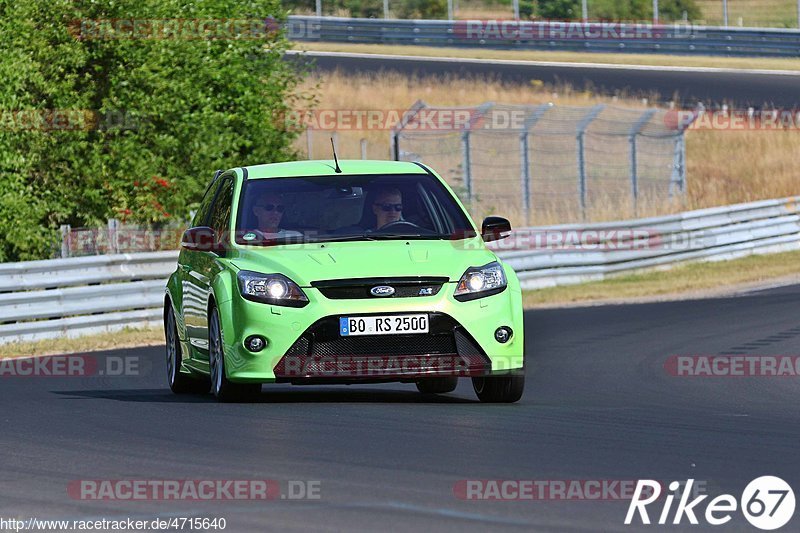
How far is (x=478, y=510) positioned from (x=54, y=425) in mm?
4192

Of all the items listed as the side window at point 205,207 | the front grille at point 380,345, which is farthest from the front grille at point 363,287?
the side window at point 205,207

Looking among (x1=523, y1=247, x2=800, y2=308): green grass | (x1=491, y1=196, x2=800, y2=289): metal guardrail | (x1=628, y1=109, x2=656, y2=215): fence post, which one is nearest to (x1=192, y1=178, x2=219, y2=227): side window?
(x1=523, y1=247, x2=800, y2=308): green grass

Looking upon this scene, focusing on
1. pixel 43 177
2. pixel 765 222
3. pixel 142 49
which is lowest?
pixel 765 222

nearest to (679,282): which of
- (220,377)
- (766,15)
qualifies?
(220,377)

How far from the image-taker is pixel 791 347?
15.5 m

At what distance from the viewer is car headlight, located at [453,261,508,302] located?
1023cm

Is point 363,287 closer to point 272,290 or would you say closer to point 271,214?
point 272,290

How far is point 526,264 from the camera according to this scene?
2520 cm

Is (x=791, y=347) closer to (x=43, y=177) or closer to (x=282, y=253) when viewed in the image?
(x=282, y=253)

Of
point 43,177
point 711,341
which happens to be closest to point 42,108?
point 43,177

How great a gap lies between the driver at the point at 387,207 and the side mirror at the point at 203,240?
1029 mm

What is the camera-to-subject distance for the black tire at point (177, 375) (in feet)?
39.7

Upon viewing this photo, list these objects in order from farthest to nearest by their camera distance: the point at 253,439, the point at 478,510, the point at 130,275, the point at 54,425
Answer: the point at 130,275 < the point at 54,425 < the point at 253,439 < the point at 478,510

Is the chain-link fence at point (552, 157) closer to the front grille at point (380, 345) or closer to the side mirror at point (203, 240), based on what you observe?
the side mirror at point (203, 240)
